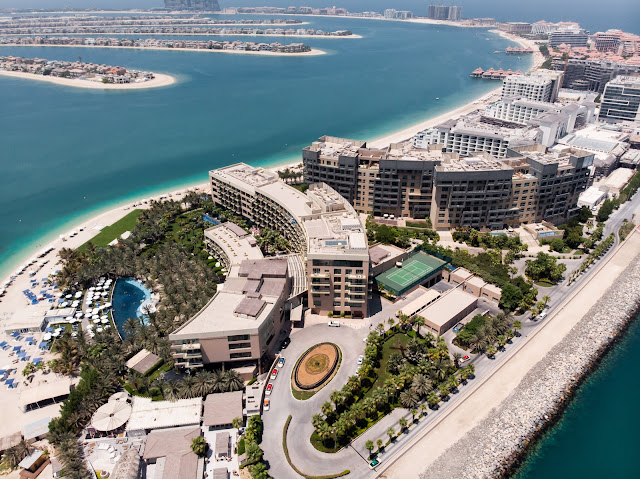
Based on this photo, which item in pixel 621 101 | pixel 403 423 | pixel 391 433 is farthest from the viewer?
pixel 621 101

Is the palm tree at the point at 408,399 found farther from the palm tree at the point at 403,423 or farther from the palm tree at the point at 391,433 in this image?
the palm tree at the point at 391,433

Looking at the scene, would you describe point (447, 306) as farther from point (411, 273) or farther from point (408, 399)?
point (408, 399)

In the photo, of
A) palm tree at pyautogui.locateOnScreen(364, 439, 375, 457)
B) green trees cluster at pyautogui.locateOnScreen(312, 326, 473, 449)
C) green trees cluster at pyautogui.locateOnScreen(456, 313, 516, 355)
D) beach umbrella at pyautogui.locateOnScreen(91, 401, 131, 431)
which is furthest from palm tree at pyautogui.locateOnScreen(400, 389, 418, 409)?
beach umbrella at pyautogui.locateOnScreen(91, 401, 131, 431)

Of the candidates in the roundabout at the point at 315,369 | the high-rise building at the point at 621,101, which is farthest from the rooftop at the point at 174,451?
the high-rise building at the point at 621,101

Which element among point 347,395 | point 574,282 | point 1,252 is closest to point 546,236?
point 574,282

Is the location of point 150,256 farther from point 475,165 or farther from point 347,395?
point 475,165

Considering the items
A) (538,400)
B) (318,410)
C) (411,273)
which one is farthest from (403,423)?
(411,273)
